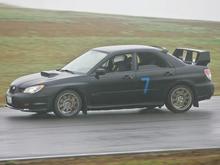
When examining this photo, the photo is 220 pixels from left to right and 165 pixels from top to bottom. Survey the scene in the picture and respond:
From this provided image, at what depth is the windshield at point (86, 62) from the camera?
15.2m

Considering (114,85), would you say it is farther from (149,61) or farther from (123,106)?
(149,61)

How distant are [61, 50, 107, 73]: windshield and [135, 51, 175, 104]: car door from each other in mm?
894

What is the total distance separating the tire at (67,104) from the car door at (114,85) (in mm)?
347

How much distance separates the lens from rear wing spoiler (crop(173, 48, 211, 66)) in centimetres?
1644

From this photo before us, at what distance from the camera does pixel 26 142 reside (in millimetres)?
11438

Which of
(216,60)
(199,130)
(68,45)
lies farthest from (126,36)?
(199,130)

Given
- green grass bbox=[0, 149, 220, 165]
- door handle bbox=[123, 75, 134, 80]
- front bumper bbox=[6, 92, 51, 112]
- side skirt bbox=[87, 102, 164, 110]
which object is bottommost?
green grass bbox=[0, 149, 220, 165]

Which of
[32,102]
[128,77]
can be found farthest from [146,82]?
[32,102]

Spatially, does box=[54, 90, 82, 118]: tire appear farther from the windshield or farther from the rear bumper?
the rear bumper

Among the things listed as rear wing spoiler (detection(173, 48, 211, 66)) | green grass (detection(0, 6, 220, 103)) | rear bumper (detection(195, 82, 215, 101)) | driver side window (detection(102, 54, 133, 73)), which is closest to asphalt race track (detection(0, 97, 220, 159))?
rear bumper (detection(195, 82, 215, 101))

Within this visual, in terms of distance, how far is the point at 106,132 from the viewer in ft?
41.5

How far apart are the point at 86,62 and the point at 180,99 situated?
92.2 inches

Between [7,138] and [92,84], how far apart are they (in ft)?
11.4

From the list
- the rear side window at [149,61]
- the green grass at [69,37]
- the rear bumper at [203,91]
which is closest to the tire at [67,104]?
the rear side window at [149,61]
